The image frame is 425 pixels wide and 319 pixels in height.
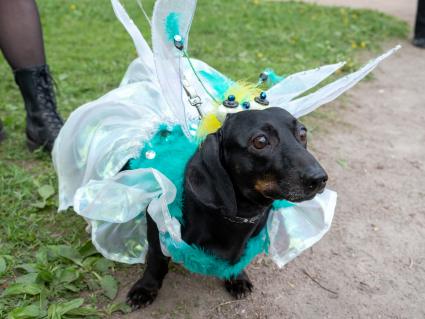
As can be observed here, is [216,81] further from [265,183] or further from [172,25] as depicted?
[265,183]

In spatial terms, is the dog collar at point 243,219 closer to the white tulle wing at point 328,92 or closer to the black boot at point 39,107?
the white tulle wing at point 328,92

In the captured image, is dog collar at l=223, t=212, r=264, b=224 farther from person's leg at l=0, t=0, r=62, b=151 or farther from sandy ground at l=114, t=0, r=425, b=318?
person's leg at l=0, t=0, r=62, b=151

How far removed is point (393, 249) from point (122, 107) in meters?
1.40

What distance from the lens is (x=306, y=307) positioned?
6.70 ft

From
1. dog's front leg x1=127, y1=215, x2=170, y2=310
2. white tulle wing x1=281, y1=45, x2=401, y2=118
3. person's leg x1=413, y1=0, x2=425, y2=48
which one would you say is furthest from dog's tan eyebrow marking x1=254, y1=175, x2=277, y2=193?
person's leg x1=413, y1=0, x2=425, y2=48

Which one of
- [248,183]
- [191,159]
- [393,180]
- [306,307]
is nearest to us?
[248,183]

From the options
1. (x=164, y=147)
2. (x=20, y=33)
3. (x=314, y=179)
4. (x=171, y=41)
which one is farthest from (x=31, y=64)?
(x=314, y=179)

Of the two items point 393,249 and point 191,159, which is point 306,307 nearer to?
point 393,249

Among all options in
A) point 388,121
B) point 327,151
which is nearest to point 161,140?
point 327,151

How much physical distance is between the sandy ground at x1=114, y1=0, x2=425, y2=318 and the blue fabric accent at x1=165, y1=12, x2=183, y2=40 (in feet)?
3.42

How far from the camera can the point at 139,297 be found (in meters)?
1.99

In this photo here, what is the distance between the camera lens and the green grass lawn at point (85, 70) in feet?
6.68

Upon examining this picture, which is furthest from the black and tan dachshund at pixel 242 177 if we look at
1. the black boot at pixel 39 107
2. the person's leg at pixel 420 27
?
the person's leg at pixel 420 27

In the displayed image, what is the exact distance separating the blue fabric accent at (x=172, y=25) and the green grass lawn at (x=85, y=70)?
3.35 ft
